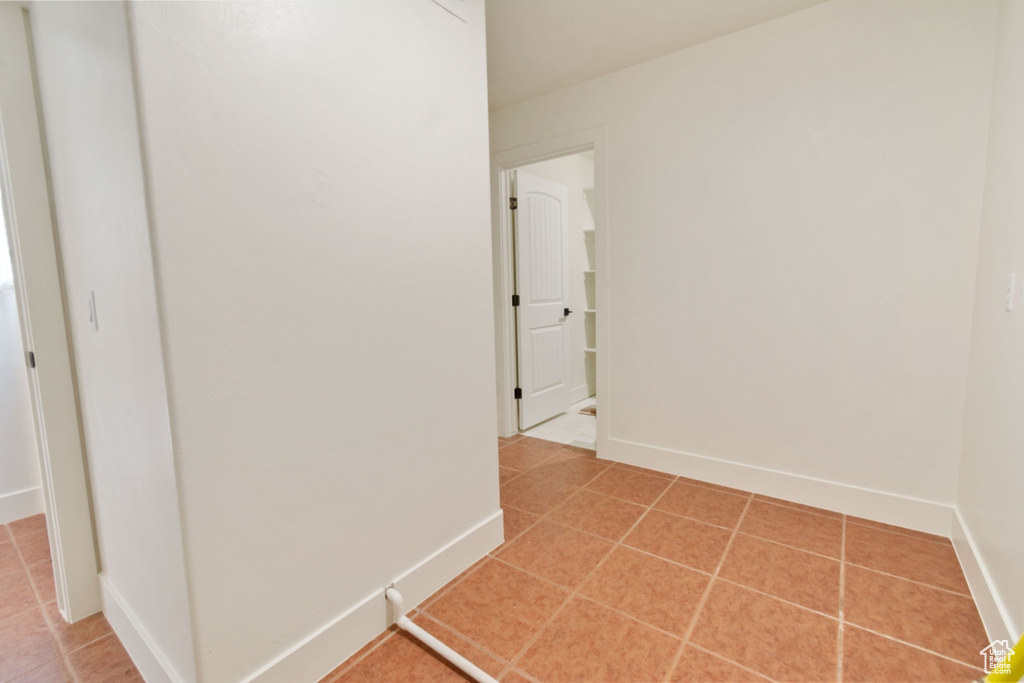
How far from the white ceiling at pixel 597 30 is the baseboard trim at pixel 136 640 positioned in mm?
2783

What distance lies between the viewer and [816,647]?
143 cm

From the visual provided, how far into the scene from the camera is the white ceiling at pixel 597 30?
6.94 ft

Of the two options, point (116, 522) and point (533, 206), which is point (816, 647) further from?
point (533, 206)

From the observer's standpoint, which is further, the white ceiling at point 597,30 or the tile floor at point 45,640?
the white ceiling at point 597,30

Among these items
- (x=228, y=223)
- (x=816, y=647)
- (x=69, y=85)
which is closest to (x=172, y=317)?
(x=228, y=223)

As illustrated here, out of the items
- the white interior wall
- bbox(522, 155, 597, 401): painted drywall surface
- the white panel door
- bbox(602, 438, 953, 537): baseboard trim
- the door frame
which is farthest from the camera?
bbox(522, 155, 597, 401): painted drywall surface

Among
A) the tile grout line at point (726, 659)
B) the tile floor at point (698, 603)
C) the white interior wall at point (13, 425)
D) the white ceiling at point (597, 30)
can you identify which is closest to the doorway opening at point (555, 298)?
the white ceiling at point (597, 30)

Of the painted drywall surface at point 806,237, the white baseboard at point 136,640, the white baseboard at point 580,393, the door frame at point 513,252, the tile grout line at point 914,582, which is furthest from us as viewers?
the white baseboard at point 580,393

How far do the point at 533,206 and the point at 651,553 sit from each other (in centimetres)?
275

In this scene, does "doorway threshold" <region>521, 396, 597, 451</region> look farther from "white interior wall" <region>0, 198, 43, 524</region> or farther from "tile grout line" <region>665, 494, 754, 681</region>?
"white interior wall" <region>0, 198, 43, 524</region>

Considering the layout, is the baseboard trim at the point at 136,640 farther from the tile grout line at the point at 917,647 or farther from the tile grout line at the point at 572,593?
the tile grout line at the point at 917,647

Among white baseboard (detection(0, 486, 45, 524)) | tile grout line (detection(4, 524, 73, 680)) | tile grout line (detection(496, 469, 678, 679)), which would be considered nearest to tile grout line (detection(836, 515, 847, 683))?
tile grout line (detection(496, 469, 678, 679))

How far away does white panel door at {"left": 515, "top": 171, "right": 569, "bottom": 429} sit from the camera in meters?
3.58

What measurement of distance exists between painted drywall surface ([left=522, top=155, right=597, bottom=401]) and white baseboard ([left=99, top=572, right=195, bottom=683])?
3504mm
